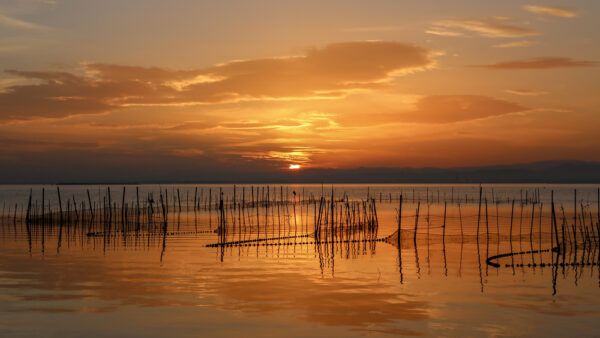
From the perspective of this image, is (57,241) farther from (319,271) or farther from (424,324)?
(424,324)

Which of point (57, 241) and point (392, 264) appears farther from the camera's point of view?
point (57, 241)

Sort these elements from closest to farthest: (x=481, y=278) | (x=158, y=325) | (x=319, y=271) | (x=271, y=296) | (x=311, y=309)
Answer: (x=158, y=325), (x=311, y=309), (x=271, y=296), (x=481, y=278), (x=319, y=271)

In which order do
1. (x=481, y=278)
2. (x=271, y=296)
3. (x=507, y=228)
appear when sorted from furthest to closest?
1. (x=507, y=228)
2. (x=481, y=278)
3. (x=271, y=296)

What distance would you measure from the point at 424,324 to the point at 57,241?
18.9 meters

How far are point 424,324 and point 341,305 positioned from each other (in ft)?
6.92

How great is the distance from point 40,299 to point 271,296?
15.6 ft

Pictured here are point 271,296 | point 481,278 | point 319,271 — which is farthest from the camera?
point 319,271

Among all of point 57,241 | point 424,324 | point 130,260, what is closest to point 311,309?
point 424,324

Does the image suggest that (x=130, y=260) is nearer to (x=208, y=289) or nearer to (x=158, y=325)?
(x=208, y=289)

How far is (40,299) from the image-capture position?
14.0 m

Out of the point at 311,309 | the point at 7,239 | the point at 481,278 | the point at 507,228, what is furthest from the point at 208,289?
the point at 507,228

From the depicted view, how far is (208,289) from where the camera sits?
607 inches

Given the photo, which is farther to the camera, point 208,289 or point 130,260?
point 130,260

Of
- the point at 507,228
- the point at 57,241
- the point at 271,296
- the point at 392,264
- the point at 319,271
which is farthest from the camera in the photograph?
the point at 507,228
